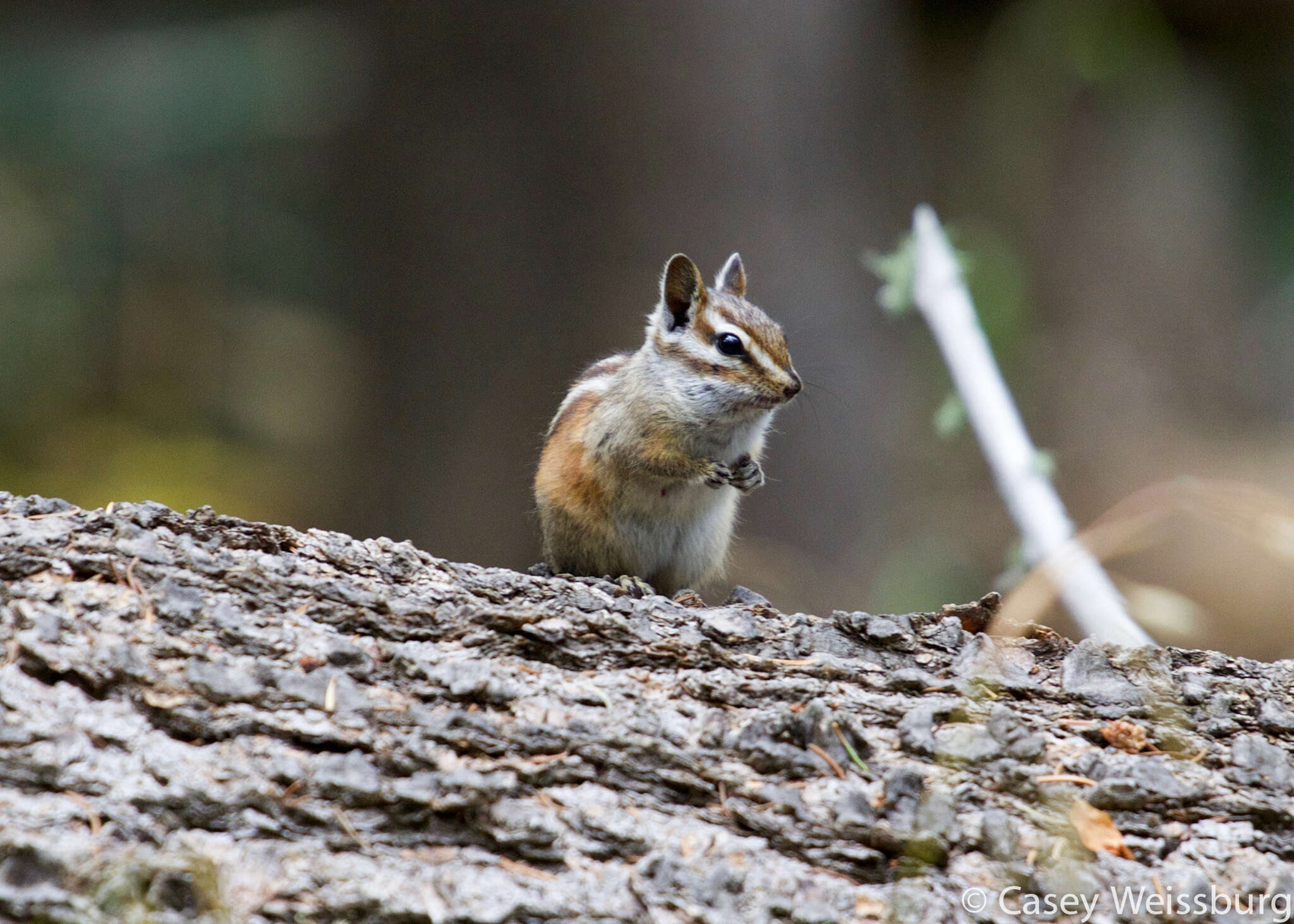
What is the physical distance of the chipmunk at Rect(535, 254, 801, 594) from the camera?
10.8 ft

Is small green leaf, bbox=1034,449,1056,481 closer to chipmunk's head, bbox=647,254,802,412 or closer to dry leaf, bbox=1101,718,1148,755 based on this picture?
dry leaf, bbox=1101,718,1148,755

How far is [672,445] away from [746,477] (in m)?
0.24

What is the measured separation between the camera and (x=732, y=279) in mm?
A: 3697

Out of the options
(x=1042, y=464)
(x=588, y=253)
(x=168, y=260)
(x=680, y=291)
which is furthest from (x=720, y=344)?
(x=168, y=260)

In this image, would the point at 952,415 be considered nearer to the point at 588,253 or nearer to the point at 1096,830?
the point at 1096,830

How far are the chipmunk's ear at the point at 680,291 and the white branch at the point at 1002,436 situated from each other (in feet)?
2.22

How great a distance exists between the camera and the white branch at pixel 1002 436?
2182mm

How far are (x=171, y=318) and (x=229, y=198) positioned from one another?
77 centimetres

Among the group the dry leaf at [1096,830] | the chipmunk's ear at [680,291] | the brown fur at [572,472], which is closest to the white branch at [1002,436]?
the dry leaf at [1096,830]

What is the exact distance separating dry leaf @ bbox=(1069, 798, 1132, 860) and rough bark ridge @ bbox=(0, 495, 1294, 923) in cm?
2

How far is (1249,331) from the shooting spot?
526 centimetres

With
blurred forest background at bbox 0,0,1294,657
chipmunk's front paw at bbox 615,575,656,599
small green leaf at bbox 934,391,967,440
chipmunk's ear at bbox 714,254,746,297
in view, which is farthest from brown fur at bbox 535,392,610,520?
small green leaf at bbox 934,391,967,440

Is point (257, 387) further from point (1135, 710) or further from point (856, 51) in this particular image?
point (1135, 710)

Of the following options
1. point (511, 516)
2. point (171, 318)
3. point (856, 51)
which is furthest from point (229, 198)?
point (856, 51)
